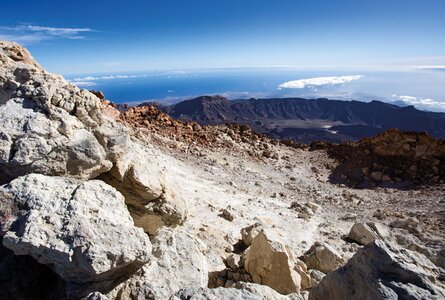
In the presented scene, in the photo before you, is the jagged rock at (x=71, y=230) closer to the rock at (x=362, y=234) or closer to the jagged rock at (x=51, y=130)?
the jagged rock at (x=51, y=130)

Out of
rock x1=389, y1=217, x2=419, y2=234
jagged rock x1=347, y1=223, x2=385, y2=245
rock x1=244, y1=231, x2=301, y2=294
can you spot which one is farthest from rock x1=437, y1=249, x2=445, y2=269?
rock x1=244, y1=231, x2=301, y2=294

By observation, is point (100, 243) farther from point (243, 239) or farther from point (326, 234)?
point (326, 234)

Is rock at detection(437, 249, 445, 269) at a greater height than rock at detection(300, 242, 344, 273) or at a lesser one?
lesser

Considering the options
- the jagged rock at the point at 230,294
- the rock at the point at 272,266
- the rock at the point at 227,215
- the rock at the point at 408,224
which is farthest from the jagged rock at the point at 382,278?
the rock at the point at 408,224

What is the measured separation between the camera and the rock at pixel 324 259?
33.5ft

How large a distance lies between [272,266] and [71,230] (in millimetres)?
4695

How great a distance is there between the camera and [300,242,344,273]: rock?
33.5 feet

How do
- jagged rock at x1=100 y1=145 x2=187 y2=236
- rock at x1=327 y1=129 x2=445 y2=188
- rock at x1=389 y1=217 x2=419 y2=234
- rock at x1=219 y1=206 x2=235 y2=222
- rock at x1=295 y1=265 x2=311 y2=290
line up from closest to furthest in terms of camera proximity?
rock at x1=295 y1=265 x2=311 y2=290
jagged rock at x1=100 y1=145 x2=187 y2=236
rock at x1=219 y1=206 x2=235 y2=222
rock at x1=389 y1=217 x2=419 y2=234
rock at x1=327 y1=129 x2=445 y2=188

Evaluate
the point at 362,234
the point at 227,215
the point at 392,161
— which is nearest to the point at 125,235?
the point at 227,215

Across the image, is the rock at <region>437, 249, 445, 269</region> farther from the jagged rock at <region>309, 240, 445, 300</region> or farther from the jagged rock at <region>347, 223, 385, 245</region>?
the jagged rock at <region>309, 240, 445, 300</region>

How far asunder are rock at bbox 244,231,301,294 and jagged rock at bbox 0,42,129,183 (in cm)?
427

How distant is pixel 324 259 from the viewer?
411 inches

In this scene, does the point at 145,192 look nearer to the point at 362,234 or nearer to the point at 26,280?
the point at 26,280

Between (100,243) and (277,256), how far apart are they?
431cm
